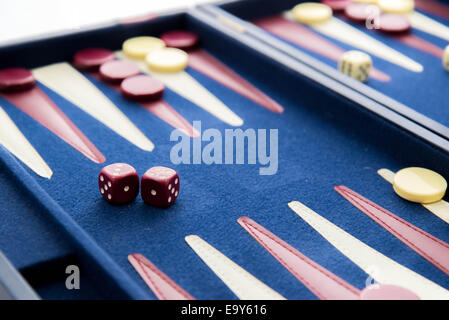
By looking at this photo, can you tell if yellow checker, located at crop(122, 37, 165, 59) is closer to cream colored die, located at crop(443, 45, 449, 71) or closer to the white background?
the white background

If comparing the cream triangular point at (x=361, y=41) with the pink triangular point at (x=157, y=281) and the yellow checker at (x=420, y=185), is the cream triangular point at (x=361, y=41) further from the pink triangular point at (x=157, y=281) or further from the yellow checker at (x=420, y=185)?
the pink triangular point at (x=157, y=281)

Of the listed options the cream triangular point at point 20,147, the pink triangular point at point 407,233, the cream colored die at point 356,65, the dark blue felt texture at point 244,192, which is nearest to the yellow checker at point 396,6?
the cream colored die at point 356,65

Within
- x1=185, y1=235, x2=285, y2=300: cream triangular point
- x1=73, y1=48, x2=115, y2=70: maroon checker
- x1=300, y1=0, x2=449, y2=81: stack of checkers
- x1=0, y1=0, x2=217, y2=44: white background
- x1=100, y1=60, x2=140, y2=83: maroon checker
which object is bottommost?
x1=0, y1=0, x2=217, y2=44: white background

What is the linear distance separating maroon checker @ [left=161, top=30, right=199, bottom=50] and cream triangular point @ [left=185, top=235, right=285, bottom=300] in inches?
48.8

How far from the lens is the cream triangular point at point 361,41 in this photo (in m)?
2.74

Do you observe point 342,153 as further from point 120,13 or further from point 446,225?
point 120,13

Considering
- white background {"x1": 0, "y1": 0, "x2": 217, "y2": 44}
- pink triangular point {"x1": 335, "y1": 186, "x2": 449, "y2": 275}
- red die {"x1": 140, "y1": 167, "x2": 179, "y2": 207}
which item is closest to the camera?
pink triangular point {"x1": 335, "y1": 186, "x2": 449, "y2": 275}

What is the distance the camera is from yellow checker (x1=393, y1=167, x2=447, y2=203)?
194 cm

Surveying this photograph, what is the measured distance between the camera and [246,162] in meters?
2.16

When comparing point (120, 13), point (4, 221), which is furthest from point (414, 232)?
point (120, 13)

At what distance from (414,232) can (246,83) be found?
1.01 metres

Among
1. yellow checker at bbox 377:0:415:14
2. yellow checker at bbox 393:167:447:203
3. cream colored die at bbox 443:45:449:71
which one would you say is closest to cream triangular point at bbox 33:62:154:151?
yellow checker at bbox 393:167:447:203

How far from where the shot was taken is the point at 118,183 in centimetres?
189

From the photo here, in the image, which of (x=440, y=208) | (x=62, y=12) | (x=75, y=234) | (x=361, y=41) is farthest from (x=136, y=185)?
(x=62, y=12)
